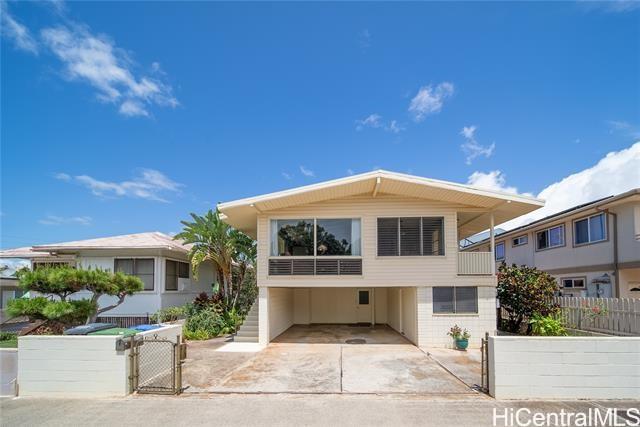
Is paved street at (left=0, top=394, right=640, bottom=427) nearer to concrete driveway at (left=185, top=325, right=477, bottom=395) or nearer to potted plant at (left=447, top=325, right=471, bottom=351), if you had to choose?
concrete driveway at (left=185, top=325, right=477, bottom=395)

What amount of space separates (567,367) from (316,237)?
7.65 m

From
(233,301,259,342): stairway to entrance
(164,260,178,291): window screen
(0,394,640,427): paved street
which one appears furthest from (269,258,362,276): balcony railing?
(164,260,178,291): window screen

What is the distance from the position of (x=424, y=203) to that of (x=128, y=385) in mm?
9444

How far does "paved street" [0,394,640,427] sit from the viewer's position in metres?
5.55

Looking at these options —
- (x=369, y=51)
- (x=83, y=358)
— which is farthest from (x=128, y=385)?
(x=369, y=51)

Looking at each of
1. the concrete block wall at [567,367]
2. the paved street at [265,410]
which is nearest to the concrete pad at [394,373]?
the paved street at [265,410]

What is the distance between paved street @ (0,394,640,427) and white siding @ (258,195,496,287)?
5569mm

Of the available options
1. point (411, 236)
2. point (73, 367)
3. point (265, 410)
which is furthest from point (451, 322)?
point (73, 367)

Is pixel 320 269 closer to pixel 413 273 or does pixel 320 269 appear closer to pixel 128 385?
pixel 413 273

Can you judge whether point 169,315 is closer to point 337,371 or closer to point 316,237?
point 316,237

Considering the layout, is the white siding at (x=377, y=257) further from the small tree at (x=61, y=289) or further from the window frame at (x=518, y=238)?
the window frame at (x=518, y=238)

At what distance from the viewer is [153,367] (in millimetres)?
7715

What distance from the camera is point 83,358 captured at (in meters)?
6.73

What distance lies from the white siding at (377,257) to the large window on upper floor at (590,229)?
6.64 meters
